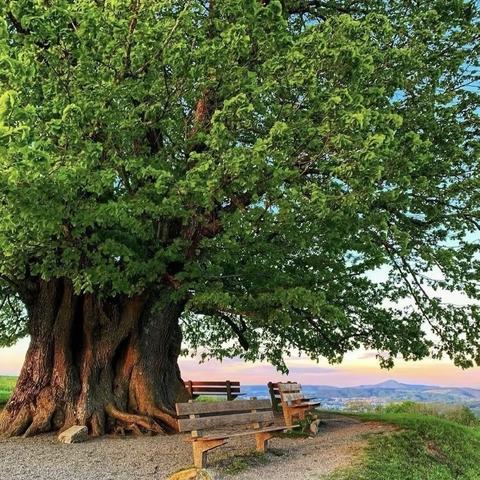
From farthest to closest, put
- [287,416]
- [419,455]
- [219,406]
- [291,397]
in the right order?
[291,397], [287,416], [419,455], [219,406]

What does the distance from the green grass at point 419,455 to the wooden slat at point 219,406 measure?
7.49 feet

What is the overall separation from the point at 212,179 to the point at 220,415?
435cm

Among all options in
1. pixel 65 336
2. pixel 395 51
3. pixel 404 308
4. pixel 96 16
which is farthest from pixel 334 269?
pixel 96 16

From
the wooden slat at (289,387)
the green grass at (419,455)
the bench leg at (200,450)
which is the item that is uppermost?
the wooden slat at (289,387)

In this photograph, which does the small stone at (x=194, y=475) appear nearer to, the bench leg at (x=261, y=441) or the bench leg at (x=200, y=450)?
the bench leg at (x=200, y=450)

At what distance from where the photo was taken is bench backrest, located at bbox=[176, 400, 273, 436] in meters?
10.8

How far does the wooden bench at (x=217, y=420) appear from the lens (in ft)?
35.1

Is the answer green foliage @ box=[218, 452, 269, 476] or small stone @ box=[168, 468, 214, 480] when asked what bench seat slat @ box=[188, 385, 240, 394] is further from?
small stone @ box=[168, 468, 214, 480]

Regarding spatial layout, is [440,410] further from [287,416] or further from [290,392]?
[287,416]

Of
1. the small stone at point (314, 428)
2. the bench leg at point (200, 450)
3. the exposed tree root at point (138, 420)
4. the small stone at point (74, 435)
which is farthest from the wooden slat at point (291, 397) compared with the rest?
the small stone at point (74, 435)

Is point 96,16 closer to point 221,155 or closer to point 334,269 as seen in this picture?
point 221,155

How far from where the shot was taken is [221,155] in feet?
36.0

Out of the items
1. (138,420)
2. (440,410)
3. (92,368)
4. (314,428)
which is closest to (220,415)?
(314,428)

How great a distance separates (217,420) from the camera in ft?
36.8
